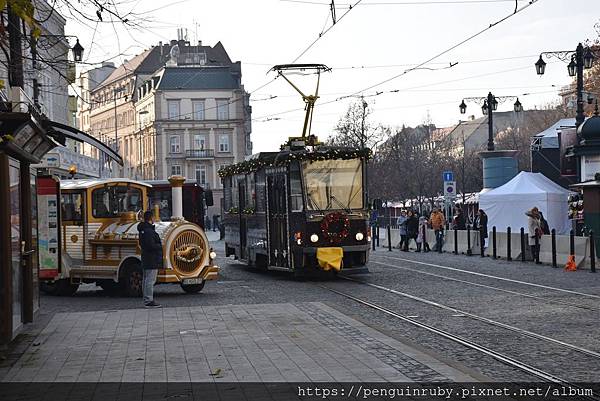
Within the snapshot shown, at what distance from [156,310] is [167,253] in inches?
144

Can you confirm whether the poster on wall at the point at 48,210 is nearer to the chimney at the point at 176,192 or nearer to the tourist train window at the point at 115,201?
the tourist train window at the point at 115,201

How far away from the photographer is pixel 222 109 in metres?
116

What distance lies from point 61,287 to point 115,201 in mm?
2345

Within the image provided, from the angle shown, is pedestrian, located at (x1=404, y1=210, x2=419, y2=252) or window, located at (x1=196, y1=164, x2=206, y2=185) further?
window, located at (x1=196, y1=164, x2=206, y2=185)

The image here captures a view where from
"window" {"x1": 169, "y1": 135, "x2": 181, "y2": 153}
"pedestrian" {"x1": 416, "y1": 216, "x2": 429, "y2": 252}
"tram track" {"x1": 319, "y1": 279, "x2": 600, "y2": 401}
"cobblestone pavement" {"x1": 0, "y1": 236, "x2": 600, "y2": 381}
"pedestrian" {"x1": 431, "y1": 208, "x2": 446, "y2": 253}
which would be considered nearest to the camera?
"tram track" {"x1": 319, "y1": 279, "x2": 600, "y2": 401}

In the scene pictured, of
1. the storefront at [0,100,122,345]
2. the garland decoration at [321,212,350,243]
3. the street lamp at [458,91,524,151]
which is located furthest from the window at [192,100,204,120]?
the storefront at [0,100,122,345]

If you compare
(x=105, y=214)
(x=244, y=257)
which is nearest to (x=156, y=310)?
(x=105, y=214)

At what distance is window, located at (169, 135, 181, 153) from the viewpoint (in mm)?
114625

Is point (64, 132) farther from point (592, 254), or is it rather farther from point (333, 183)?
point (592, 254)

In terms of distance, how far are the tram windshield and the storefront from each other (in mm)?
10434

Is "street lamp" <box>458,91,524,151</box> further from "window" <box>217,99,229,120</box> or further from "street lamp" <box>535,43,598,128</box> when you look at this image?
"window" <box>217,99,229,120</box>

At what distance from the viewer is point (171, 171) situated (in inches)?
4532

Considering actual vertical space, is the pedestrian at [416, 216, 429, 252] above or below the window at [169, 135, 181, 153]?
below

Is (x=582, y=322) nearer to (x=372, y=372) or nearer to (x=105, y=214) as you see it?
(x=372, y=372)
